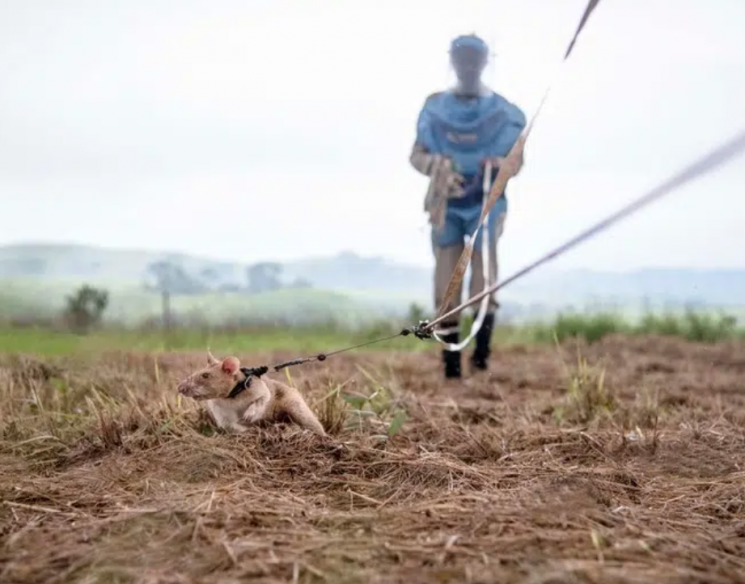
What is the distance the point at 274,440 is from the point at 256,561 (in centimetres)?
Answer: 123

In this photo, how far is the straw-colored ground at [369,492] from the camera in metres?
2.25

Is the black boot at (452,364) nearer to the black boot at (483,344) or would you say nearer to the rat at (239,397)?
the black boot at (483,344)

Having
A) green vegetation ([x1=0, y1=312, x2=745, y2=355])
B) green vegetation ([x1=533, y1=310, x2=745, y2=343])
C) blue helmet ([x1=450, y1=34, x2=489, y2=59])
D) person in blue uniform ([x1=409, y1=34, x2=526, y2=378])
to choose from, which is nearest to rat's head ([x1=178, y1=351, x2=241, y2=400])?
green vegetation ([x1=0, y1=312, x2=745, y2=355])

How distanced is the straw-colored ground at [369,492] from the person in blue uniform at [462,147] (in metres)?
1.88

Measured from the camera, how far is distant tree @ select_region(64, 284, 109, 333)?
718 cm

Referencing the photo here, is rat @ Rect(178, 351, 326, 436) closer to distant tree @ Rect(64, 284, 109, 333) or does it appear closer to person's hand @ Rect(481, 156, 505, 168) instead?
person's hand @ Rect(481, 156, 505, 168)

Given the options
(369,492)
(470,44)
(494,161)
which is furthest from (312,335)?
(369,492)

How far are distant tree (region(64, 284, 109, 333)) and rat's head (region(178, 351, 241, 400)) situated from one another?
12.4ft

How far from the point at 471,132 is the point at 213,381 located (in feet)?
12.9

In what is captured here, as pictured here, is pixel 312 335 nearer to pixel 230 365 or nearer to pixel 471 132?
pixel 471 132

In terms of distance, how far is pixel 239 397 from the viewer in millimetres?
3582

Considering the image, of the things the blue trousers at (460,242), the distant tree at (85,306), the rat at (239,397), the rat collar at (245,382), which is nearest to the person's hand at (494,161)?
the blue trousers at (460,242)

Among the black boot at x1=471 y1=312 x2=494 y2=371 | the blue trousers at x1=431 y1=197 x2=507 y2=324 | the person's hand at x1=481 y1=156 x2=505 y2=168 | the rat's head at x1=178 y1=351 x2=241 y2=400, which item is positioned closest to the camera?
the rat's head at x1=178 y1=351 x2=241 y2=400

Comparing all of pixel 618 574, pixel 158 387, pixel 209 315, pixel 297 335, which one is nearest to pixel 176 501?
pixel 618 574
